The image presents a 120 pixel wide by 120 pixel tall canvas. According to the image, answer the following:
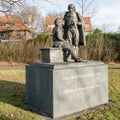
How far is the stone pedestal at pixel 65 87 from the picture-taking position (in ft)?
18.0

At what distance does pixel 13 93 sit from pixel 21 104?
128 centimetres

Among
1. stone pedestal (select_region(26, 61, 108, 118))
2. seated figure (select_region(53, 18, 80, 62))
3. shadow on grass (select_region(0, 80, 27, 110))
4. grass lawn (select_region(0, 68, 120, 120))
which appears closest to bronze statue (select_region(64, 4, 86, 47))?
seated figure (select_region(53, 18, 80, 62))

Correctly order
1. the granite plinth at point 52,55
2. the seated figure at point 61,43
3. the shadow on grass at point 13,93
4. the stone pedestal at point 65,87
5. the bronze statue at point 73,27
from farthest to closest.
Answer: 1. the shadow on grass at point 13,93
2. the bronze statue at point 73,27
3. the seated figure at point 61,43
4. the granite plinth at point 52,55
5. the stone pedestal at point 65,87

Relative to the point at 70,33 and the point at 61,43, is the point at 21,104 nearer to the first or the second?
the point at 61,43

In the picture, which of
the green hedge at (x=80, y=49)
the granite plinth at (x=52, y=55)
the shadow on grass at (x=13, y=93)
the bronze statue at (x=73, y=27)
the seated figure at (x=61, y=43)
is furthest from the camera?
the green hedge at (x=80, y=49)

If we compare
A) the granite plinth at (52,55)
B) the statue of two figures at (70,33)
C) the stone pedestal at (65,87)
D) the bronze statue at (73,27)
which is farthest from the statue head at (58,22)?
the stone pedestal at (65,87)

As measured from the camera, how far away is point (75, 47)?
661cm

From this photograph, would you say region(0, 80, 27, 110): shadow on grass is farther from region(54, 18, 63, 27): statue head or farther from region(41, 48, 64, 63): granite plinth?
region(54, 18, 63, 27): statue head

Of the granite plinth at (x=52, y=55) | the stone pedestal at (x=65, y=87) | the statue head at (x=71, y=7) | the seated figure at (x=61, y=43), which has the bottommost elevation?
the stone pedestal at (x=65, y=87)

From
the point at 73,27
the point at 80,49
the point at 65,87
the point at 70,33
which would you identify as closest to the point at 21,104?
the point at 65,87

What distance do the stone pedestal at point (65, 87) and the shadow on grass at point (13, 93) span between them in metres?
0.39

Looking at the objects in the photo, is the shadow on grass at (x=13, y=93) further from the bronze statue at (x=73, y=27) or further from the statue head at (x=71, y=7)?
the statue head at (x=71, y=7)

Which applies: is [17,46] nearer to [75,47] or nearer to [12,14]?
[12,14]

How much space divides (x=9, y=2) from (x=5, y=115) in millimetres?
13743
